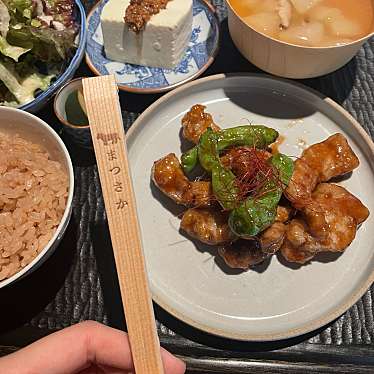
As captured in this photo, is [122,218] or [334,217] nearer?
[122,218]

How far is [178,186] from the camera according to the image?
197 centimetres

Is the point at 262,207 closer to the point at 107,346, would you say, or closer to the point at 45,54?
the point at 107,346

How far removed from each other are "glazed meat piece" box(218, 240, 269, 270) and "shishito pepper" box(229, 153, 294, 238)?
73 millimetres

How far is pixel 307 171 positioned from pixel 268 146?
249mm

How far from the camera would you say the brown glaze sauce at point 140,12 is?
2.25 meters

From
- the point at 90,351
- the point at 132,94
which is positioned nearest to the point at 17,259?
the point at 90,351

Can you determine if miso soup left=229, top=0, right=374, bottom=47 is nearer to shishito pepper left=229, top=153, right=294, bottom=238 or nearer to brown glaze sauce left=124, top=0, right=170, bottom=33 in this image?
brown glaze sauce left=124, top=0, right=170, bottom=33

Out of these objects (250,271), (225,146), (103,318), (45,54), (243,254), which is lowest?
(103,318)

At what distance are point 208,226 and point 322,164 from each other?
54cm

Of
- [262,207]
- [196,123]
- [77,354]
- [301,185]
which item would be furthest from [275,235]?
[77,354]

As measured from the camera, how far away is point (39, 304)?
1922 mm

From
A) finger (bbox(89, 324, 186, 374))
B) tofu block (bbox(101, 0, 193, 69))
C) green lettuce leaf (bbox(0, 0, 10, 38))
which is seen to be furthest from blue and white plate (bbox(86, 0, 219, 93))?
finger (bbox(89, 324, 186, 374))

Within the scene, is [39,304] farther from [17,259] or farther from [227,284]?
[227,284]

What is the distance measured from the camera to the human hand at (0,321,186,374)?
4.25 ft
